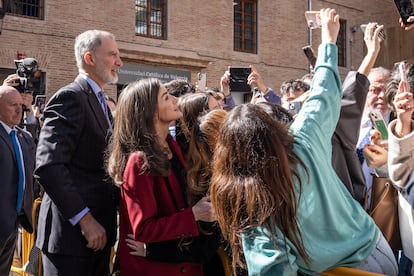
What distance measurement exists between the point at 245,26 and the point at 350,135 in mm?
15587

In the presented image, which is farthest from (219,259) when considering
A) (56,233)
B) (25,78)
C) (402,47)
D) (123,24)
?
(402,47)

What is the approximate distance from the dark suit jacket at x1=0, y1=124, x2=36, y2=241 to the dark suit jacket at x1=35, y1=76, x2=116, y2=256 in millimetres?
1116

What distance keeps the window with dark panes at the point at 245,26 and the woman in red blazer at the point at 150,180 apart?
14822 mm

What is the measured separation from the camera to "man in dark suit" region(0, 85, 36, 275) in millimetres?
4047

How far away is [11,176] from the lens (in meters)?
4.18

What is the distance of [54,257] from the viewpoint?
9.66ft

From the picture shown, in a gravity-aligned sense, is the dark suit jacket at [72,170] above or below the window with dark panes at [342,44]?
below

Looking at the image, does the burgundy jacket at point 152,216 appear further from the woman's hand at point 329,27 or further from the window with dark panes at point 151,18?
the window with dark panes at point 151,18

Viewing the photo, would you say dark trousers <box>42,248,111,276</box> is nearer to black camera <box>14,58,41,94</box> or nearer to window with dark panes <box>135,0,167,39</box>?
black camera <box>14,58,41,94</box>

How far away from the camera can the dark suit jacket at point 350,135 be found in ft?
8.16

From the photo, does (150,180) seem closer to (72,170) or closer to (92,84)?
(72,170)

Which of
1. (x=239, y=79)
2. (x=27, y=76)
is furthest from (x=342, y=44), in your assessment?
(x=27, y=76)

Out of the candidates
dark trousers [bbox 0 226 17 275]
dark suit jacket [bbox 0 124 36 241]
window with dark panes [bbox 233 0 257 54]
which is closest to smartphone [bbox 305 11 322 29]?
dark suit jacket [bbox 0 124 36 241]

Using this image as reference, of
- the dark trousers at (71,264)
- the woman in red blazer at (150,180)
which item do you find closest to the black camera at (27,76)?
the dark trousers at (71,264)
